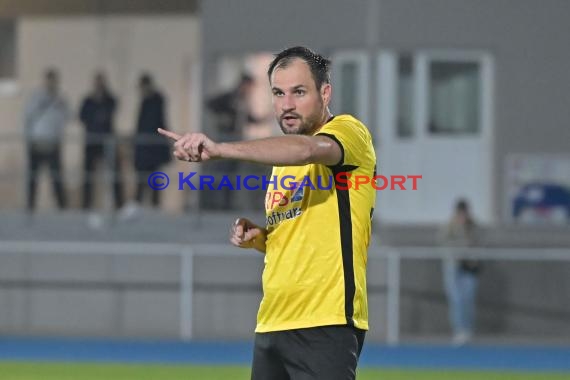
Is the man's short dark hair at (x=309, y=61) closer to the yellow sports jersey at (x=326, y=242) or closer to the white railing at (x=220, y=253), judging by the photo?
the yellow sports jersey at (x=326, y=242)

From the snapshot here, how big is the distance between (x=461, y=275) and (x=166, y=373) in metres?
5.68

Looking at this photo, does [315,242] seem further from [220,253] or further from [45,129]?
[45,129]

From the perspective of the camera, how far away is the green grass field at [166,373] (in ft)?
45.1

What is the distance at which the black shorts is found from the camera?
541cm

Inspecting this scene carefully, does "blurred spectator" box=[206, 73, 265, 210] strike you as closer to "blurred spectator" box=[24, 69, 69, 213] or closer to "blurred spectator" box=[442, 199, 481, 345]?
"blurred spectator" box=[24, 69, 69, 213]

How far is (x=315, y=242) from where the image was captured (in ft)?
17.9

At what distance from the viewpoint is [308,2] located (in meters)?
21.0

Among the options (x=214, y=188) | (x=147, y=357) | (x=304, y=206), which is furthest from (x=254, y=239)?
(x=214, y=188)

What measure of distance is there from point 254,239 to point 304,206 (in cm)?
39

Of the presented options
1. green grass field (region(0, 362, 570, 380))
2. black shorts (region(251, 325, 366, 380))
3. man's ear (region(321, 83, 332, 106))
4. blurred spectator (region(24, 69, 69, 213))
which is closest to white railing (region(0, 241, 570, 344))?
blurred spectator (region(24, 69, 69, 213))

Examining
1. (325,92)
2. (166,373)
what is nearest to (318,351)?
(325,92)

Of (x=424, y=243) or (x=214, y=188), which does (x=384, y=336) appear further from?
(x=214, y=188)

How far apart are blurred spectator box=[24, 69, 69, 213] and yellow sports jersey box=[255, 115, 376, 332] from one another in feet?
46.8

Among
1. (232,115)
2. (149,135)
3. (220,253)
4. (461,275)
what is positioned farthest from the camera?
(232,115)
